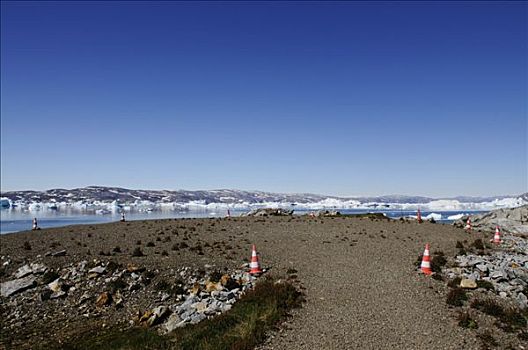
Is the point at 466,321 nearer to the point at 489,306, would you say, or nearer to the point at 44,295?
the point at 489,306

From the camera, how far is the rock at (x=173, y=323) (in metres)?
10.9

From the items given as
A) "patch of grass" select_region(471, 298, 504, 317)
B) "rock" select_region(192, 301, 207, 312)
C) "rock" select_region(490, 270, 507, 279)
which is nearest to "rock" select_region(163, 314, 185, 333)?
"rock" select_region(192, 301, 207, 312)

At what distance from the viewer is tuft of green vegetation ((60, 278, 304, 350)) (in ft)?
28.6

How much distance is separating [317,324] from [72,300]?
10.8 meters

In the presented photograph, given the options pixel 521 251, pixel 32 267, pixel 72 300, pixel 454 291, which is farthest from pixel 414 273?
pixel 32 267

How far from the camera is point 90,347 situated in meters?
10.7

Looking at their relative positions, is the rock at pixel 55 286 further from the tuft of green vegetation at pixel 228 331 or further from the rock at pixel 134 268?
the tuft of green vegetation at pixel 228 331

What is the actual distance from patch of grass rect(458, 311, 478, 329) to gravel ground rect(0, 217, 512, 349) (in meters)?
0.21

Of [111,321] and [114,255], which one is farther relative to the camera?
[114,255]

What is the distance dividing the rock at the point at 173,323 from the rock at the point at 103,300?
3966 millimetres

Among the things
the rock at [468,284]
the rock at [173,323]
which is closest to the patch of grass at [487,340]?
the rock at [468,284]

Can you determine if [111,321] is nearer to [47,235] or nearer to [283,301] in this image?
[283,301]

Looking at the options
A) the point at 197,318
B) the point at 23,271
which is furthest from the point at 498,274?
the point at 23,271

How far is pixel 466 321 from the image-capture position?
9.67m
